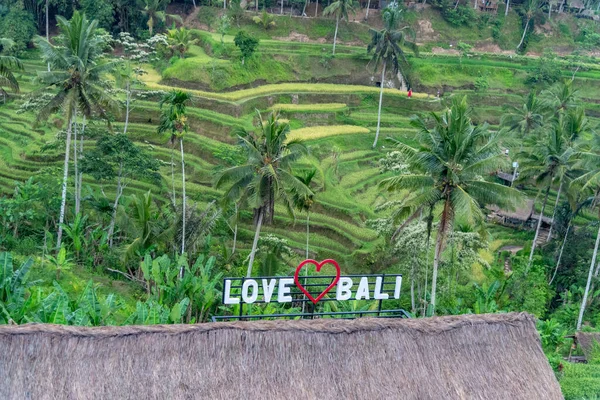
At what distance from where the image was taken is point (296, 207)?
2814 centimetres

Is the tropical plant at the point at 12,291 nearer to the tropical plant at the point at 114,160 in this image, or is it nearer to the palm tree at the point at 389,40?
the tropical plant at the point at 114,160

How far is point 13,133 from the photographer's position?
38.9 metres

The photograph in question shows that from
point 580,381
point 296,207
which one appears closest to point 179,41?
point 296,207

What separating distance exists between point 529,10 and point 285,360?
60746 millimetres

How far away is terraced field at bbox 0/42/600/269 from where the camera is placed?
3378 centimetres

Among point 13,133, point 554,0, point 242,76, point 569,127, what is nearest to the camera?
point 569,127

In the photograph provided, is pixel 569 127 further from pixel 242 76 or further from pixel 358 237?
pixel 242 76

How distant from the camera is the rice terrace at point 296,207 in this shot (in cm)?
1376

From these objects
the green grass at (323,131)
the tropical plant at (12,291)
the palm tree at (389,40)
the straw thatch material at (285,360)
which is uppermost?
the palm tree at (389,40)

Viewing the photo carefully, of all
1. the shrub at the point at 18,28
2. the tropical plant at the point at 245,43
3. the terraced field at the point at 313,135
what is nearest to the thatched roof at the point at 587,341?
the terraced field at the point at 313,135

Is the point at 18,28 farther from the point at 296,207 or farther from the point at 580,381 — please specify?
the point at 580,381

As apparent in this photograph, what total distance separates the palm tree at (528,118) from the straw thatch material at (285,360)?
29.7 meters

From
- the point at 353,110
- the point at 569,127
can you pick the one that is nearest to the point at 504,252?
the point at 569,127

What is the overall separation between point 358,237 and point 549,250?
1183 centimetres
